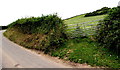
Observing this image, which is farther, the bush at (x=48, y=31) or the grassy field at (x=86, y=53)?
the bush at (x=48, y=31)

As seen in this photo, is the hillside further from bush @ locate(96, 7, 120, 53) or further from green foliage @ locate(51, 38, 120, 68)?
bush @ locate(96, 7, 120, 53)

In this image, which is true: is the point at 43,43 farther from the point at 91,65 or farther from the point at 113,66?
the point at 113,66

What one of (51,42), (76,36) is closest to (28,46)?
(51,42)

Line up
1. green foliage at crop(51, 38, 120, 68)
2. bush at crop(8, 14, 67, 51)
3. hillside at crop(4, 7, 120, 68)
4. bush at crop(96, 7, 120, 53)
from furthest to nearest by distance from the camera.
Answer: bush at crop(8, 14, 67, 51), bush at crop(96, 7, 120, 53), hillside at crop(4, 7, 120, 68), green foliage at crop(51, 38, 120, 68)

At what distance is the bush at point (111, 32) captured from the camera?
7598mm

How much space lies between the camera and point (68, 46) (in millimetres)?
10070

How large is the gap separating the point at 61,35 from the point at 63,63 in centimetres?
401

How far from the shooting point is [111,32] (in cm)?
809

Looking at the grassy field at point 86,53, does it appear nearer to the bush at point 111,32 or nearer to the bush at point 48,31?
the bush at point 111,32

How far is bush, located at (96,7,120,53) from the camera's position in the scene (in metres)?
7.60

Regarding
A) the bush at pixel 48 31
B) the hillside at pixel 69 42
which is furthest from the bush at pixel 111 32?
the bush at pixel 48 31

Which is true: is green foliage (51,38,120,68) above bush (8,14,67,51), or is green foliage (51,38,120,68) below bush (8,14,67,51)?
below

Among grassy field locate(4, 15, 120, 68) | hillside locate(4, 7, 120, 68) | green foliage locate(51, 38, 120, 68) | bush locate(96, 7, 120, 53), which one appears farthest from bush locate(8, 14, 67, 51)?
bush locate(96, 7, 120, 53)

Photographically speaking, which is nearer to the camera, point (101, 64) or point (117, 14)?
point (101, 64)
